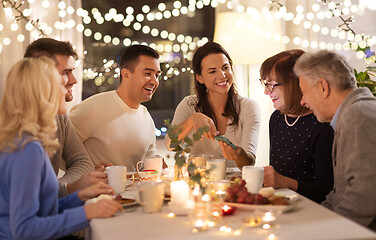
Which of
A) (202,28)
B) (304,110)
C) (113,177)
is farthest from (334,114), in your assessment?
(202,28)

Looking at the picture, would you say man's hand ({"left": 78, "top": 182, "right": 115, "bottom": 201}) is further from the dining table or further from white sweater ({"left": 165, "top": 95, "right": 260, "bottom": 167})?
white sweater ({"left": 165, "top": 95, "right": 260, "bottom": 167})

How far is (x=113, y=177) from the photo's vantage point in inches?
68.9

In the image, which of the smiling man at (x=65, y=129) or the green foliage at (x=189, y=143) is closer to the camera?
the green foliage at (x=189, y=143)

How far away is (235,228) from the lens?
4.20 feet

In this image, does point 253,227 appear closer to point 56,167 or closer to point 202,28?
point 56,167

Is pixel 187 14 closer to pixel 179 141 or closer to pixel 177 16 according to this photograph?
pixel 177 16

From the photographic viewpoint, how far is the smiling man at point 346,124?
1.51 metres

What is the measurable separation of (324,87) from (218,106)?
117 centimetres

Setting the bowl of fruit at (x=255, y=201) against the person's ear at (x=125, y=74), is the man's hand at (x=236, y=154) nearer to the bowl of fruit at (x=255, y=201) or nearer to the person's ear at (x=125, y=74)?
the bowl of fruit at (x=255, y=201)

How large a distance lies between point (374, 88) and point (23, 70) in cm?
215

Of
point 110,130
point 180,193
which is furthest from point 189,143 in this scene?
point 110,130

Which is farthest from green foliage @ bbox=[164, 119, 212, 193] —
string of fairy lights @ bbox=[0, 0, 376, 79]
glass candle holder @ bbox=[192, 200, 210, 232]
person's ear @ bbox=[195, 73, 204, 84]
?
string of fairy lights @ bbox=[0, 0, 376, 79]

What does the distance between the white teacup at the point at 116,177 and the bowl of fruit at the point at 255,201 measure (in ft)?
1.45

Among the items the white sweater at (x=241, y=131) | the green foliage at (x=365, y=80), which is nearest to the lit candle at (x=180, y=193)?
the white sweater at (x=241, y=131)
